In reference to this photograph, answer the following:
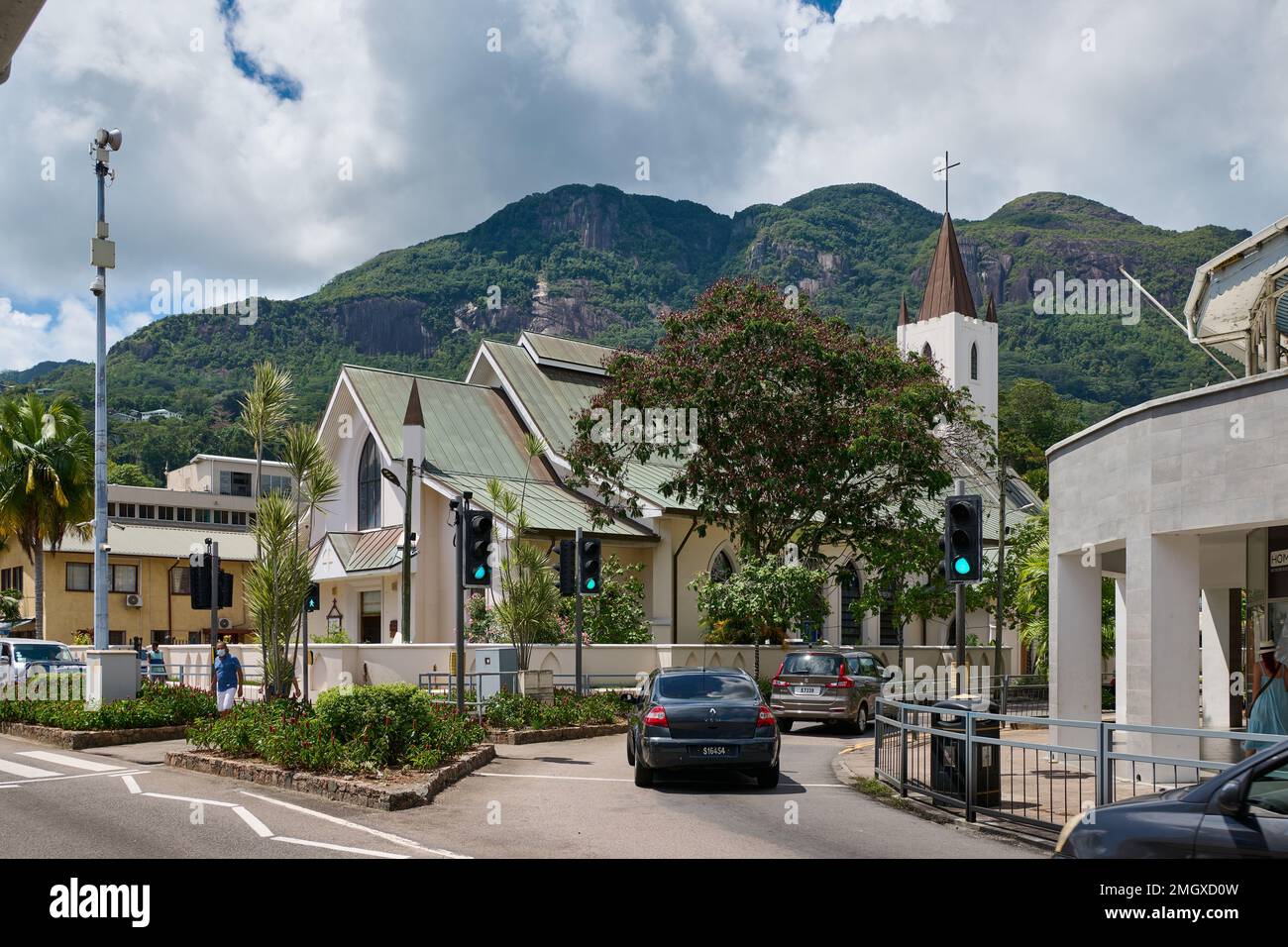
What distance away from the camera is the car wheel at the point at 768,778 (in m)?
15.3

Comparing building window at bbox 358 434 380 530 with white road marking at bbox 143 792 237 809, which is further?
building window at bbox 358 434 380 530

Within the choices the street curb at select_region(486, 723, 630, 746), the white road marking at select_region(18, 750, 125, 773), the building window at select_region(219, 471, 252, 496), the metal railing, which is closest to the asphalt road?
the white road marking at select_region(18, 750, 125, 773)

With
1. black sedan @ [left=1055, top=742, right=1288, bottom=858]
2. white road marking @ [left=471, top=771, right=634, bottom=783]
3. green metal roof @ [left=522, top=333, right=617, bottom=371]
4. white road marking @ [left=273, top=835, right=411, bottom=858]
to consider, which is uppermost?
green metal roof @ [left=522, top=333, right=617, bottom=371]

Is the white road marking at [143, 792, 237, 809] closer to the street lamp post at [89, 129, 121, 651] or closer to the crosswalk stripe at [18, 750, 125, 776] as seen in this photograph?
the crosswalk stripe at [18, 750, 125, 776]

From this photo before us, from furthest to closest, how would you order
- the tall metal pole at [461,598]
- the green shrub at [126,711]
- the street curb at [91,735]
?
the green shrub at [126,711] < the street curb at [91,735] < the tall metal pole at [461,598]

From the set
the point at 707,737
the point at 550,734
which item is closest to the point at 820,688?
the point at 550,734

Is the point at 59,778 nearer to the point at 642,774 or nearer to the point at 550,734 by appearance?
the point at 642,774

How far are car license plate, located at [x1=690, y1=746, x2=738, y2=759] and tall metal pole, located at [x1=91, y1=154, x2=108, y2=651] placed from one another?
12.6 metres

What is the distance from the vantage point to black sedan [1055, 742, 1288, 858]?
6156 millimetres

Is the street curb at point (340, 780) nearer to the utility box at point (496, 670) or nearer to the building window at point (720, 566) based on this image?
the utility box at point (496, 670)

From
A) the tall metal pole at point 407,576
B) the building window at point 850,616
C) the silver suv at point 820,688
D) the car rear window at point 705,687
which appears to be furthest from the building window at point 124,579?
the car rear window at point 705,687

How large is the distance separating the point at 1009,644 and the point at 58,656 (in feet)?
118

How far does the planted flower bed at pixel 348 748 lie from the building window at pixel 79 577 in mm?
41386

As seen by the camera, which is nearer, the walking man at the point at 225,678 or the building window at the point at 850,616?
the walking man at the point at 225,678
